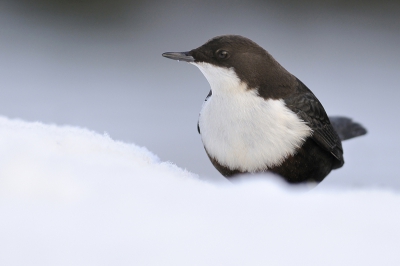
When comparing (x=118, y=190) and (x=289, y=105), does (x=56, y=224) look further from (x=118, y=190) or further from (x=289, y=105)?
(x=289, y=105)

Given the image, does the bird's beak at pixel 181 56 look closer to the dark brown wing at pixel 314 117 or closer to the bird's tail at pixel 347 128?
the dark brown wing at pixel 314 117

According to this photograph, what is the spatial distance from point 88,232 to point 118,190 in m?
0.12

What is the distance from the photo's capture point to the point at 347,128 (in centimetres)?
213

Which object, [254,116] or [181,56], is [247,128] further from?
[181,56]

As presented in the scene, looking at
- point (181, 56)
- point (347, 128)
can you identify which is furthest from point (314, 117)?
point (347, 128)

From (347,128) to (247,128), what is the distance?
0.87 meters

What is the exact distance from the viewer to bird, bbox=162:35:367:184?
4.61 feet

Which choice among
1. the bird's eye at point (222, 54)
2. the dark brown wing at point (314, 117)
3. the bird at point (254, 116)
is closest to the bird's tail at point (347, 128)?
the dark brown wing at point (314, 117)

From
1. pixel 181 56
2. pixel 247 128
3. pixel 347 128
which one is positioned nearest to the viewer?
pixel 247 128

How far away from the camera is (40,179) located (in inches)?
28.7

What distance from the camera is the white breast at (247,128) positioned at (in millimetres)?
1399

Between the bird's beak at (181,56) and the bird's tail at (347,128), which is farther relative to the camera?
the bird's tail at (347,128)

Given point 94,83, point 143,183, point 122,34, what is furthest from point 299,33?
point 143,183

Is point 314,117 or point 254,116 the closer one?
point 254,116
